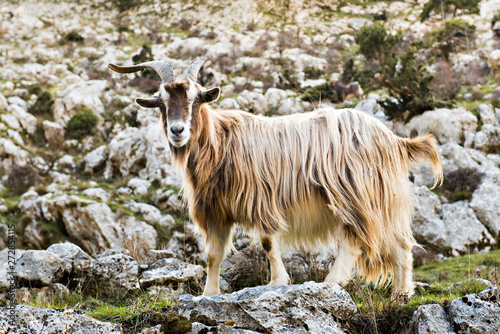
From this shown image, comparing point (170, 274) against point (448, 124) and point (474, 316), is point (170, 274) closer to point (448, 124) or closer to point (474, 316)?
point (474, 316)

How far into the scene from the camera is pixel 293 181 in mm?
5371

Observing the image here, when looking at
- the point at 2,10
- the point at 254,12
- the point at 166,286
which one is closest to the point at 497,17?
the point at 254,12

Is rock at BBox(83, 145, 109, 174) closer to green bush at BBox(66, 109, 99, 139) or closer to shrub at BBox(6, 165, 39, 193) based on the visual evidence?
shrub at BBox(6, 165, 39, 193)

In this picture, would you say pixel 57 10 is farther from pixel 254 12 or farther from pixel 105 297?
pixel 105 297

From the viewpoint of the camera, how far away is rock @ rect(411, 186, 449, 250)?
39.1 ft

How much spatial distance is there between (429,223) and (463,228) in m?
0.88

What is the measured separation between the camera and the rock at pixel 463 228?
1184 centimetres

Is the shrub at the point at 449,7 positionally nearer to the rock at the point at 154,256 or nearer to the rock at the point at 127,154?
the rock at the point at 127,154

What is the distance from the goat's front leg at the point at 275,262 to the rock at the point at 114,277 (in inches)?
76.8

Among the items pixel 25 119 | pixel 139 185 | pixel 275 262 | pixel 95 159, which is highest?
pixel 275 262

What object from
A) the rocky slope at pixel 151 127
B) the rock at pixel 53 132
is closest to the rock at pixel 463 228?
the rocky slope at pixel 151 127

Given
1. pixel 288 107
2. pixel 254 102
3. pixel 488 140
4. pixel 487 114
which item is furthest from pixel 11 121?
pixel 487 114

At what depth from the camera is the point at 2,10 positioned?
40344mm

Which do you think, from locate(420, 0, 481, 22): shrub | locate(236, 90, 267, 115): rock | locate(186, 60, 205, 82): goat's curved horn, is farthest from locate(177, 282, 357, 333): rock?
locate(420, 0, 481, 22): shrub
